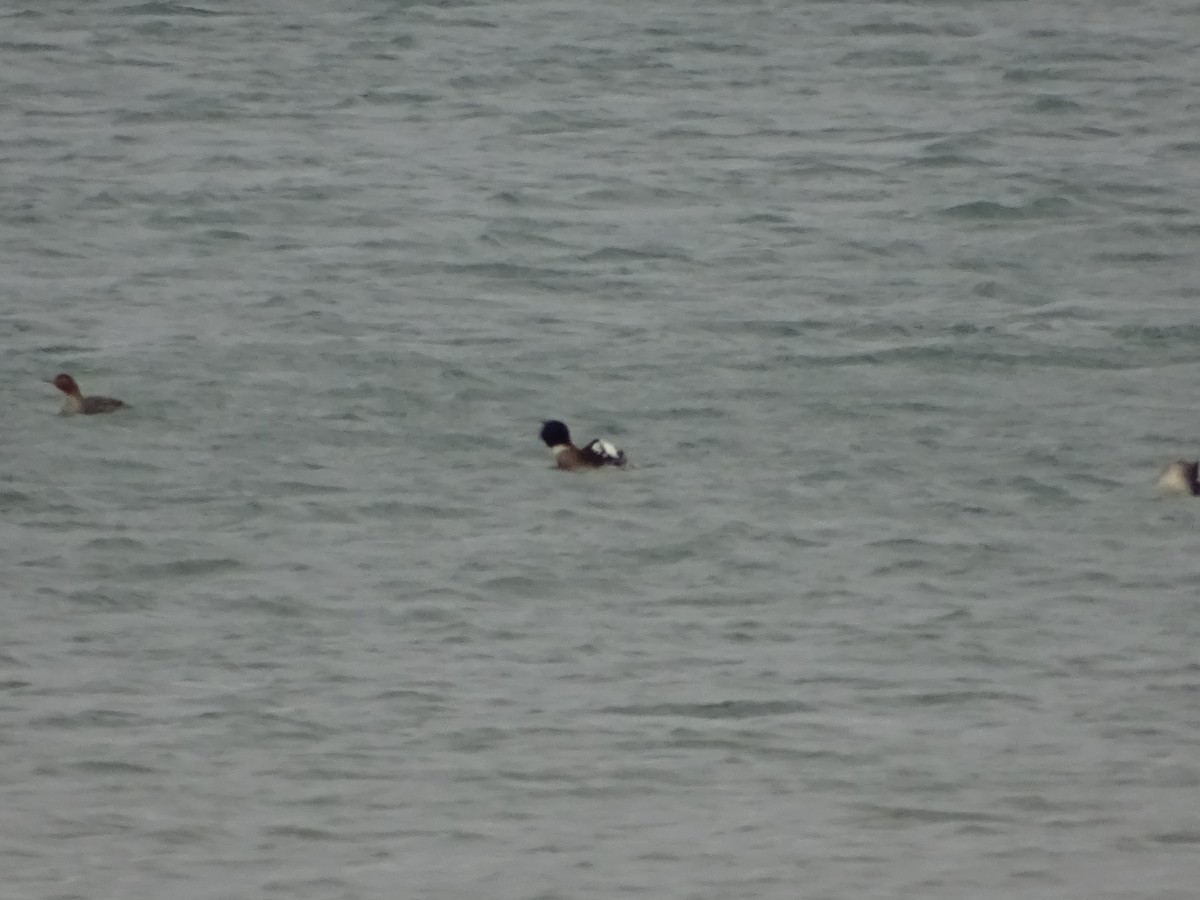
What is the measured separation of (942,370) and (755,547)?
4.22 m

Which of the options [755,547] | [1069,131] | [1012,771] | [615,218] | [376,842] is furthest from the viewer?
[1069,131]

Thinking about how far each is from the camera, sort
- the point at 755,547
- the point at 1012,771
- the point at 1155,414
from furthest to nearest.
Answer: the point at 1155,414, the point at 755,547, the point at 1012,771

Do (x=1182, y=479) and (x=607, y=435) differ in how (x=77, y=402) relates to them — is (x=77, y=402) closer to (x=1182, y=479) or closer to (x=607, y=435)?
(x=607, y=435)

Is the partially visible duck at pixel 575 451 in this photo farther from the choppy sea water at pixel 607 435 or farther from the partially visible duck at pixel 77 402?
the partially visible duck at pixel 77 402

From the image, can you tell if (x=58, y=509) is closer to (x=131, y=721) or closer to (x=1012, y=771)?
(x=131, y=721)

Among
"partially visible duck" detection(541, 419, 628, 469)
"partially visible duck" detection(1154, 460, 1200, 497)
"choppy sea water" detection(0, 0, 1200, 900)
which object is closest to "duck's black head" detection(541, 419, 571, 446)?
"partially visible duck" detection(541, 419, 628, 469)

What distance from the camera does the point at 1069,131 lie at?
25.9m

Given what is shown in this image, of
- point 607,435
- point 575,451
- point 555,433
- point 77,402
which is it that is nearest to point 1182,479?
point 575,451

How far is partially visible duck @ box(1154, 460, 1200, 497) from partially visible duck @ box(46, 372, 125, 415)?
6.50 meters

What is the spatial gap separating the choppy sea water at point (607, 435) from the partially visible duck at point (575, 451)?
0.21 m

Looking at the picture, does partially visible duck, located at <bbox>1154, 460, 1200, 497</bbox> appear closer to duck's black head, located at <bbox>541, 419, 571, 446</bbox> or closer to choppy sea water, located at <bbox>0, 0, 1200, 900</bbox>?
choppy sea water, located at <bbox>0, 0, 1200, 900</bbox>

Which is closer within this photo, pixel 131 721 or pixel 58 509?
pixel 131 721

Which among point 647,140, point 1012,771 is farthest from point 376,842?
point 647,140

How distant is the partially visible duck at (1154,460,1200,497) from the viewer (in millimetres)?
15578
